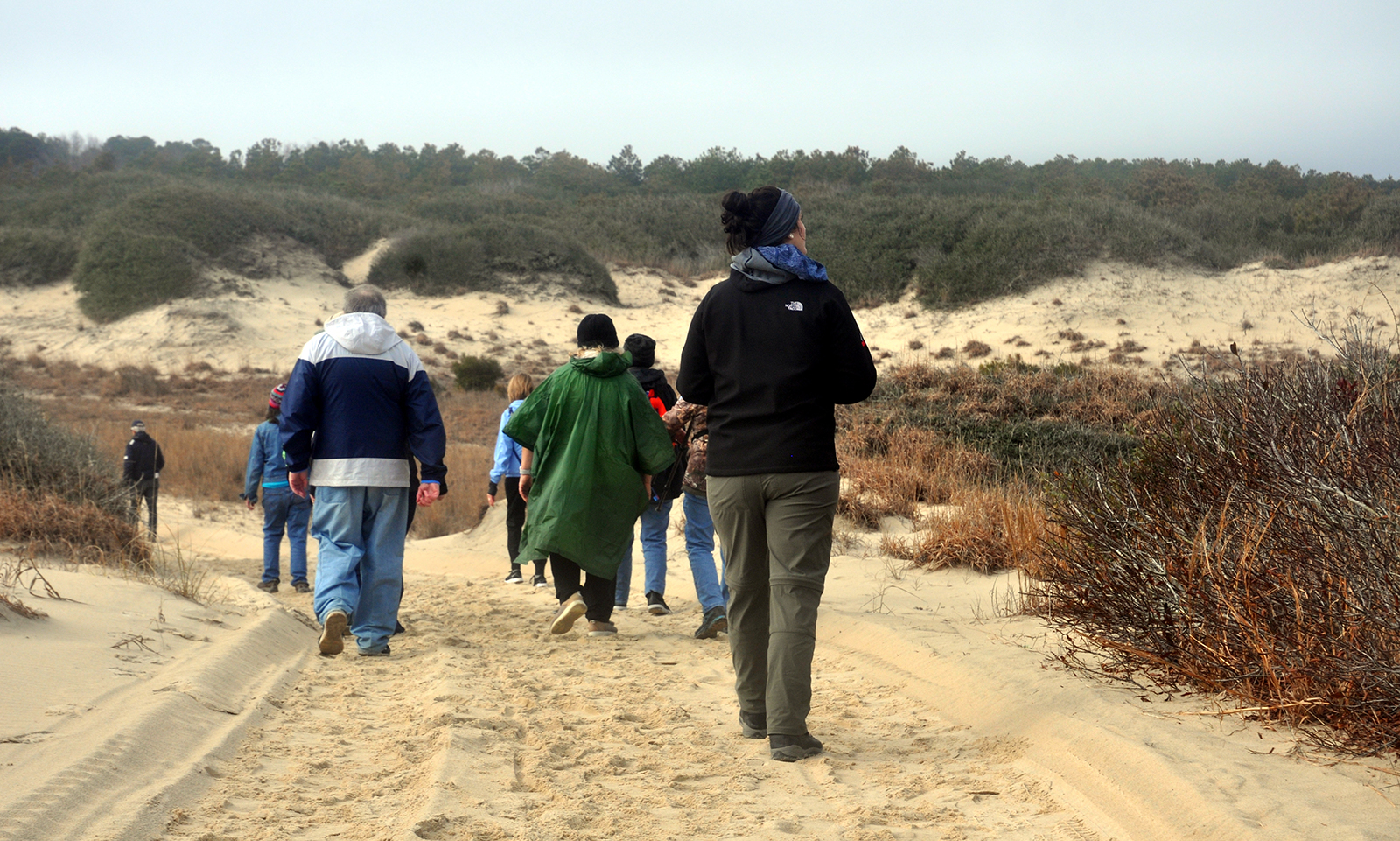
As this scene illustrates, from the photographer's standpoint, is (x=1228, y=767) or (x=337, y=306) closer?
(x=1228, y=767)

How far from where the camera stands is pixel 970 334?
2761cm

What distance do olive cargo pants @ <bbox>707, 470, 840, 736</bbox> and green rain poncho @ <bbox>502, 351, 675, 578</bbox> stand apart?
6.27 ft

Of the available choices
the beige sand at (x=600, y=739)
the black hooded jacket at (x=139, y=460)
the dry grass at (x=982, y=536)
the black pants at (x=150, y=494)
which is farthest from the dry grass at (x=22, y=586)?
the dry grass at (x=982, y=536)

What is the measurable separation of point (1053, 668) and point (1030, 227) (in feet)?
95.6


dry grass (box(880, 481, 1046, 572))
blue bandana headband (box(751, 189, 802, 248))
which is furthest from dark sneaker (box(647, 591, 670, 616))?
blue bandana headband (box(751, 189, 802, 248))

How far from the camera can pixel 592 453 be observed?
5832 mm

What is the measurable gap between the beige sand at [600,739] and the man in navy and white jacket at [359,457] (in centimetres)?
38

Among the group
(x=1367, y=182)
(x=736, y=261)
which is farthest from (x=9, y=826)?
(x=1367, y=182)

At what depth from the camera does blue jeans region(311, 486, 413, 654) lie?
18.4 feet

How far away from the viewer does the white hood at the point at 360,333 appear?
567 cm

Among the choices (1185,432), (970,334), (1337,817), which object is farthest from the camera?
(970,334)

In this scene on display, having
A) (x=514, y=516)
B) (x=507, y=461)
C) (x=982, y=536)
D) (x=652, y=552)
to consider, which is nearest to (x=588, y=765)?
(x=652, y=552)

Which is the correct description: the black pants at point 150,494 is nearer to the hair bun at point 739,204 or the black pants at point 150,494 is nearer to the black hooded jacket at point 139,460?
the black hooded jacket at point 139,460

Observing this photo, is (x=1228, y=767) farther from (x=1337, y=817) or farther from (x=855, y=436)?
(x=855, y=436)
